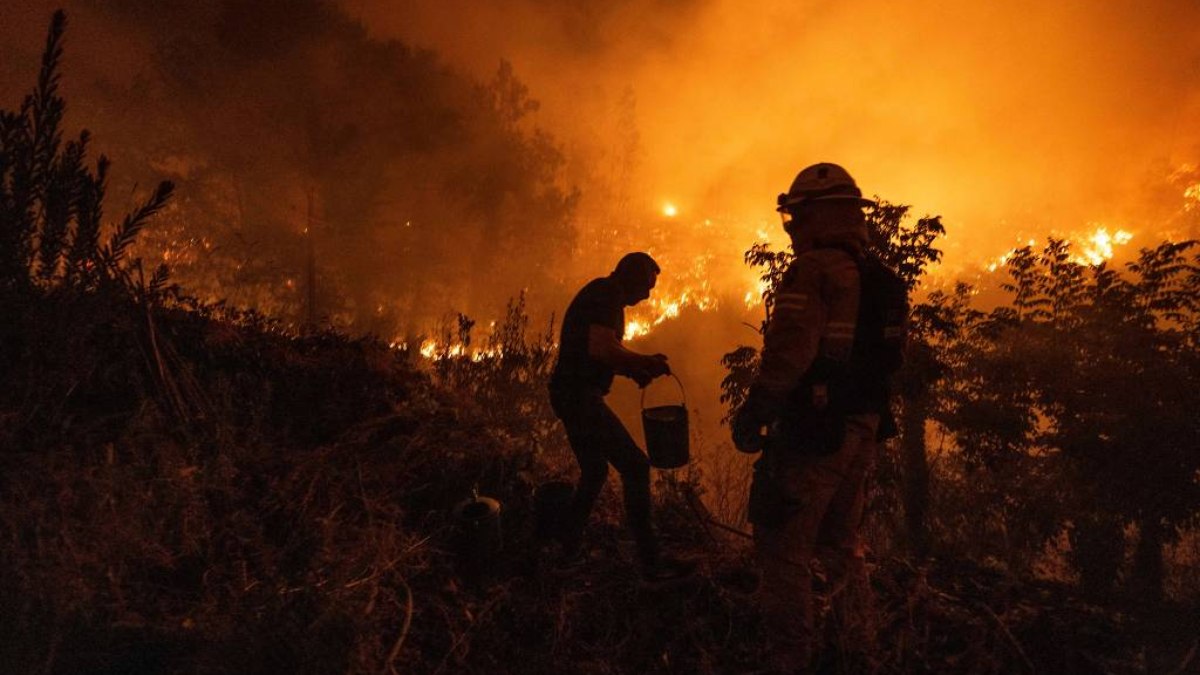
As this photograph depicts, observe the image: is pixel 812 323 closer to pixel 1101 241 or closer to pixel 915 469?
pixel 915 469

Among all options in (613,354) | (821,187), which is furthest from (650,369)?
(821,187)

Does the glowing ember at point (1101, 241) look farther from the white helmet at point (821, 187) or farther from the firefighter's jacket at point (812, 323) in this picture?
the firefighter's jacket at point (812, 323)

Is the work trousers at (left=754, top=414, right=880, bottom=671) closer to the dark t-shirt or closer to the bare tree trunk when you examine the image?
the dark t-shirt

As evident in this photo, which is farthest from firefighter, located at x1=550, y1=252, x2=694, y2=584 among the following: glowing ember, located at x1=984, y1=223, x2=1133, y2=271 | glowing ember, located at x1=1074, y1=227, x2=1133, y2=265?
glowing ember, located at x1=1074, y1=227, x2=1133, y2=265

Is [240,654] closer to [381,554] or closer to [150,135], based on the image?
[381,554]

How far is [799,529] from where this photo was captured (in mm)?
2352

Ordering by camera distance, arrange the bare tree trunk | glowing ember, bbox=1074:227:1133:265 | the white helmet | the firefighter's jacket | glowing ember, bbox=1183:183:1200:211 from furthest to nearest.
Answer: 1. glowing ember, bbox=1074:227:1133:265
2. glowing ember, bbox=1183:183:1200:211
3. the bare tree trunk
4. the white helmet
5. the firefighter's jacket

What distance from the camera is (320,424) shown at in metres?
4.29

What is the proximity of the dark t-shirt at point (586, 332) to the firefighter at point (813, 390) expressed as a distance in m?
1.00

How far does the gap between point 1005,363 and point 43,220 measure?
490 inches

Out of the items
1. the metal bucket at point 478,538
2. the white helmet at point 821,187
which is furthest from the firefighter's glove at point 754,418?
the metal bucket at point 478,538

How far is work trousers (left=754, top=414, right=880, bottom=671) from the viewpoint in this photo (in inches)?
91.2

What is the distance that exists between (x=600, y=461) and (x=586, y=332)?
30.0 inches

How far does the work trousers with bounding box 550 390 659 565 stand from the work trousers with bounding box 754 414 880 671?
83 centimetres
